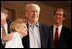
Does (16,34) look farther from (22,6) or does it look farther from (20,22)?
(22,6)

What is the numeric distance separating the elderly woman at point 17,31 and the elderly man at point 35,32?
0.02 metres

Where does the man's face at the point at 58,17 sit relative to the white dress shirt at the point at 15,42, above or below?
above

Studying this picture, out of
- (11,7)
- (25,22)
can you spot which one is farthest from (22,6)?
(25,22)

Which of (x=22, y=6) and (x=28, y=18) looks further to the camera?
(x=22, y=6)

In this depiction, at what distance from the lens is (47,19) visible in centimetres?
35

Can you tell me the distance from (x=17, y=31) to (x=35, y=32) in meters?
0.04

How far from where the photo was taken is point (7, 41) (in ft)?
0.86

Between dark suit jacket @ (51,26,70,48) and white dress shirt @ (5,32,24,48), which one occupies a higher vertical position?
white dress shirt @ (5,32,24,48)

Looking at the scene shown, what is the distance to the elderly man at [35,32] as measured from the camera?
27cm

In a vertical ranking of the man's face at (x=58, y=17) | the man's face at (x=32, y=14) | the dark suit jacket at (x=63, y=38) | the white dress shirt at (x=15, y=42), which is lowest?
the dark suit jacket at (x=63, y=38)

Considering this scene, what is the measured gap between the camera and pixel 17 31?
0.83 ft

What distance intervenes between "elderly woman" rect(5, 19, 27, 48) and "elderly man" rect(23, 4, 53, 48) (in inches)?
0.7

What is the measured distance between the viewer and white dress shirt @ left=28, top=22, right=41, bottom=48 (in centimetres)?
28

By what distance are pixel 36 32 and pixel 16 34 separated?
0.13 ft
